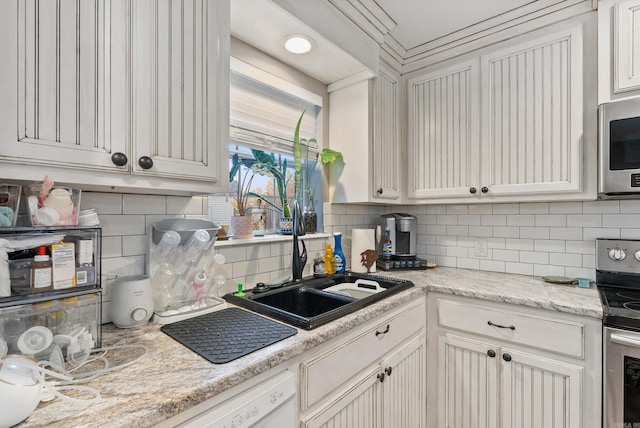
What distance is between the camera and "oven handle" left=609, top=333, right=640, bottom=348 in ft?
3.85

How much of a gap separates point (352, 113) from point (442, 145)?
64 cm

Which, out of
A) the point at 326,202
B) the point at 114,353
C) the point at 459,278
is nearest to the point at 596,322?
the point at 459,278

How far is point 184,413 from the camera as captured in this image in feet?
2.22

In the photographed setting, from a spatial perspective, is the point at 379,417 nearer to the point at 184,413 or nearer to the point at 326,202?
the point at 184,413

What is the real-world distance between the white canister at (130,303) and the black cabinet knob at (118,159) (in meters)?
0.43

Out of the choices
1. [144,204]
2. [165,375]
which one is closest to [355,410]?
[165,375]

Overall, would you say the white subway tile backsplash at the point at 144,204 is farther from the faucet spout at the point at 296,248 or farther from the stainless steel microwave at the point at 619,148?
the stainless steel microwave at the point at 619,148

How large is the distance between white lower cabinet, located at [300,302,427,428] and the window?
0.87 m

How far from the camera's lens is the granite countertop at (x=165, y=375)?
0.59m

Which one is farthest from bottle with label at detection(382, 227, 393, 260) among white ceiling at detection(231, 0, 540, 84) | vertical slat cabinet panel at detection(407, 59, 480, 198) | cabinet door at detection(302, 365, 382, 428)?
white ceiling at detection(231, 0, 540, 84)

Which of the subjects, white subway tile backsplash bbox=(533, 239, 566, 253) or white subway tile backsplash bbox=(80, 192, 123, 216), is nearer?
white subway tile backsplash bbox=(80, 192, 123, 216)

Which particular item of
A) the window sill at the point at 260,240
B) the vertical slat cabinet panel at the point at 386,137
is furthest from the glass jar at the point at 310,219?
the vertical slat cabinet panel at the point at 386,137

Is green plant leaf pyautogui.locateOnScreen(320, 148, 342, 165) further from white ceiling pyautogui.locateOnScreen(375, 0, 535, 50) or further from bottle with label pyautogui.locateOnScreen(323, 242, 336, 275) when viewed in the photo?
white ceiling pyautogui.locateOnScreen(375, 0, 535, 50)

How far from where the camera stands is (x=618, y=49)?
1443 mm
